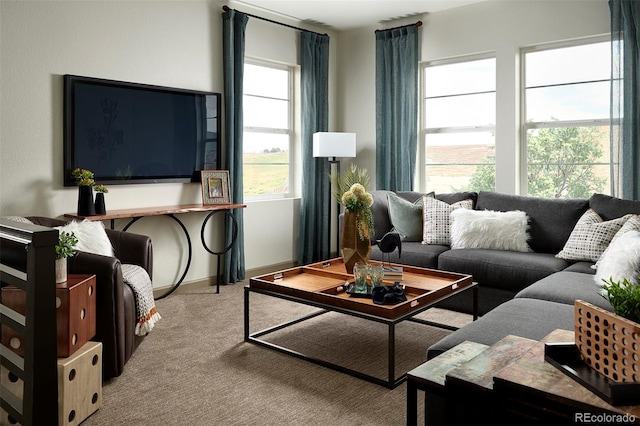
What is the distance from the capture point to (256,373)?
284 cm

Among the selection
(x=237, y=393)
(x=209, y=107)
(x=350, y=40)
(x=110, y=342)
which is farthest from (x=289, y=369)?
(x=350, y=40)

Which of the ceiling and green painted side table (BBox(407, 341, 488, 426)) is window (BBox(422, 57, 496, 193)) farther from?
green painted side table (BBox(407, 341, 488, 426))

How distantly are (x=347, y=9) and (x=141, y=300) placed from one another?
3.64 meters

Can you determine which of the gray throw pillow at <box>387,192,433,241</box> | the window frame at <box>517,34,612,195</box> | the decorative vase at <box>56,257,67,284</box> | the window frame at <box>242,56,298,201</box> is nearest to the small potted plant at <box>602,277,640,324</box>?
the decorative vase at <box>56,257,67,284</box>

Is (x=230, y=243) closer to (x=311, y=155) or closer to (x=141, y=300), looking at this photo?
(x=311, y=155)

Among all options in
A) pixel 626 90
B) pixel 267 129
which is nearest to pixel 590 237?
pixel 626 90

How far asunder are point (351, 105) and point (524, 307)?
12.7 ft

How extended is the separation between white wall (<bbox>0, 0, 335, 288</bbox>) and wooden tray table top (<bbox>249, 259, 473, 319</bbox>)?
5.10 feet

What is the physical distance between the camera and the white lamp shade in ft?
17.6

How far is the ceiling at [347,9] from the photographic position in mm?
5062

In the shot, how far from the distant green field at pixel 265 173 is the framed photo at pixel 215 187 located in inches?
20.7

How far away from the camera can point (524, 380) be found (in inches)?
51.0

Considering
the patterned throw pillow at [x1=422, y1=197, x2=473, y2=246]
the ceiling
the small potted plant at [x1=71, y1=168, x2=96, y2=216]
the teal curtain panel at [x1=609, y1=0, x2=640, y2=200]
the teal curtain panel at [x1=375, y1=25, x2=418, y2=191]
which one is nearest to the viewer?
the small potted plant at [x1=71, y1=168, x2=96, y2=216]

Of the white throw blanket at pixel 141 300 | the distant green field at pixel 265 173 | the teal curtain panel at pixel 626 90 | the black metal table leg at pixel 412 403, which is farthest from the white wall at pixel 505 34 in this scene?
the black metal table leg at pixel 412 403
